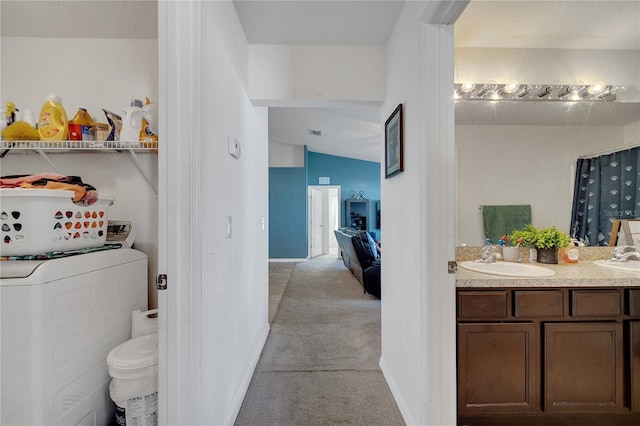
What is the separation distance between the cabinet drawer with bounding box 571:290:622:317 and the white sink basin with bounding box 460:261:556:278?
0.16 m

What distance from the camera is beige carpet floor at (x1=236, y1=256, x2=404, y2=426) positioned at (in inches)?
62.9

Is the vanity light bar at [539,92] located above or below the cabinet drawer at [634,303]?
above

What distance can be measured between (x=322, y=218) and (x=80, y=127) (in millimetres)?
6954

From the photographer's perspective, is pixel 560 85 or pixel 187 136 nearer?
pixel 187 136

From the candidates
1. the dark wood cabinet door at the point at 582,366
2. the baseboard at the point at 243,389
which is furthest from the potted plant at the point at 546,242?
the baseboard at the point at 243,389

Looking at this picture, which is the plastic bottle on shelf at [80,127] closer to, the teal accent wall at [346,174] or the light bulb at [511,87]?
the light bulb at [511,87]

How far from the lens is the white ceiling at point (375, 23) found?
1.52 meters

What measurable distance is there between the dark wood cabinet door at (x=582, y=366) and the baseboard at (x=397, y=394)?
0.69 m

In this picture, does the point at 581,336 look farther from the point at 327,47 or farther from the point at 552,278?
the point at 327,47

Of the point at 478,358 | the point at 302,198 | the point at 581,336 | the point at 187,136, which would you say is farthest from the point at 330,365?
the point at 302,198

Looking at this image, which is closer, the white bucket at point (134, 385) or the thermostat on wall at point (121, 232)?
the white bucket at point (134, 385)

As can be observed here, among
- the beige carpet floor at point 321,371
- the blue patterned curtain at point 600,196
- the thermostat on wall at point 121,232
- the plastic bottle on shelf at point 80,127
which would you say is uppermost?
the plastic bottle on shelf at point 80,127

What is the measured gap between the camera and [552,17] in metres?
1.68

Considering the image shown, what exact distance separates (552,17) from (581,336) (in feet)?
6.22
